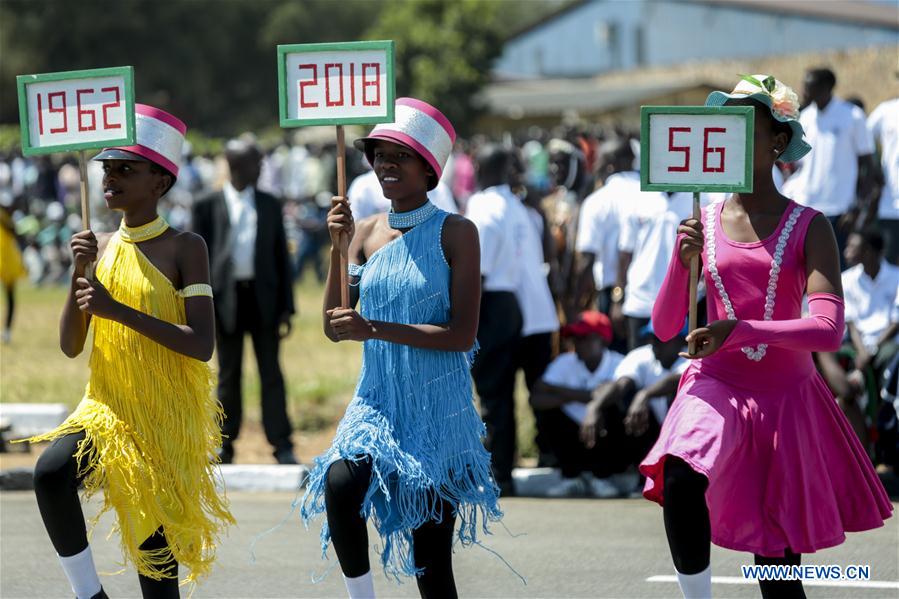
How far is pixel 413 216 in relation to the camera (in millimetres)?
5152

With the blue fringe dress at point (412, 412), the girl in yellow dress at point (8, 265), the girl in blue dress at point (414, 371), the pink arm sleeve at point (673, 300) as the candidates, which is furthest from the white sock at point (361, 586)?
the girl in yellow dress at point (8, 265)

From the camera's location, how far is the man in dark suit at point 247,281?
9797mm

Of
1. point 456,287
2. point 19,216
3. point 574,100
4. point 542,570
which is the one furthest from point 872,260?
point 574,100

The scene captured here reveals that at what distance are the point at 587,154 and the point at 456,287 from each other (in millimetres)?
8551

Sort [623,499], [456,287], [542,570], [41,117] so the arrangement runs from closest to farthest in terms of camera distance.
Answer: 1. [456,287]
2. [41,117]
3. [542,570]
4. [623,499]

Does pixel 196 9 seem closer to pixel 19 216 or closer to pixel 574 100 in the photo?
pixel 574 100

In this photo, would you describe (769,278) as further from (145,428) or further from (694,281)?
(145,428)

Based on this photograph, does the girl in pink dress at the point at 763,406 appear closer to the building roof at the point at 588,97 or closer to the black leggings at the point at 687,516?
the black leggings at the point at 687,516

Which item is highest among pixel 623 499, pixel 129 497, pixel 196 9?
pixel 196 9

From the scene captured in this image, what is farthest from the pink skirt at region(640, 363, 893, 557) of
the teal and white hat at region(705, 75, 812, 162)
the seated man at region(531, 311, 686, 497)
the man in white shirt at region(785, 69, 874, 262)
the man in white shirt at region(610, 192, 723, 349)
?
the man in white shirt at region(785, 69, 874, 262)

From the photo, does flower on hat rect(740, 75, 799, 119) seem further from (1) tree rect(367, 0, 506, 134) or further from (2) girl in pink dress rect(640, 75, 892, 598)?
(1) tree rect(367, 0, 506, 134)

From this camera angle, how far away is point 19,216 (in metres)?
25.3

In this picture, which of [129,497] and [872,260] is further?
[872,260]

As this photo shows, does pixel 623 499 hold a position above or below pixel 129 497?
below
